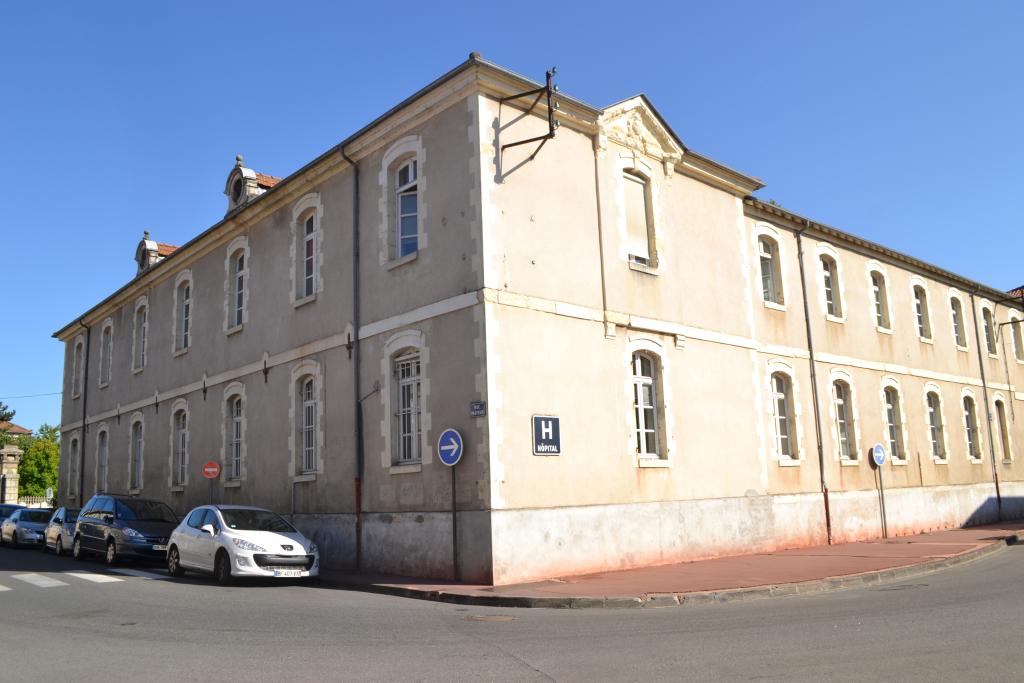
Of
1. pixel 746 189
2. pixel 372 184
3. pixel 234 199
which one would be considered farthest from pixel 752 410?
pixel 234 199

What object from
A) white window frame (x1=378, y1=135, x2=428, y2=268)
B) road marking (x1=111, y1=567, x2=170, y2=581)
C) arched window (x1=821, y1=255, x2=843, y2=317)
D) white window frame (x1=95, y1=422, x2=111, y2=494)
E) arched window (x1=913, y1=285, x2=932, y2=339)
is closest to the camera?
road marking (x1=111, y1=567, x2=170, y2=581)

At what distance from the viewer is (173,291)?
84.8 ft

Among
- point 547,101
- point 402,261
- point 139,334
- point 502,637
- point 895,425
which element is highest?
point 547,101

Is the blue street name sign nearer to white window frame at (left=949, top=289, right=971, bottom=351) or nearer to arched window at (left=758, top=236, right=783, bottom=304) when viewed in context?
arched window at (left=758, top=236, right=783, bottom=304)

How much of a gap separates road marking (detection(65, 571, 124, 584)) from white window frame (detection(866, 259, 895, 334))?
70.4 ft

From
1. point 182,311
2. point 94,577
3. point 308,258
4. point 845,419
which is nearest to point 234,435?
point 308,258

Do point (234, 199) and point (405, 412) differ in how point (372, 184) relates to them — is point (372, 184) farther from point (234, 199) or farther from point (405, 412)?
point (234, 199)

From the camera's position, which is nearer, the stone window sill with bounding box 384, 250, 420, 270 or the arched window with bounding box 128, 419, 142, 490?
the stone window sill with bounding box 384, 250, 420, 270

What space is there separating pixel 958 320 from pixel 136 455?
28.5 m

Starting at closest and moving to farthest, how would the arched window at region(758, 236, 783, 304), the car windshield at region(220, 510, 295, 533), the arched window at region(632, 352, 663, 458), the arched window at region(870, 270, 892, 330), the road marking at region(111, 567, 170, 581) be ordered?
the car windshield at region(220, 510, 295, 533)
the road marking at region(111, 567, 170, 581)
the arched window at region(632, 352, 663, 458)
the arched window at region(758, 236, 783, 304)
the arched window at region(870, 270, 892, 330)

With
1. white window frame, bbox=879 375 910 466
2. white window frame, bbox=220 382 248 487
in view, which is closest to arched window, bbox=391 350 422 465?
white window frame, bbox=220 382 248 487

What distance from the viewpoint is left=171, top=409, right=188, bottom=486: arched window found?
956 inches

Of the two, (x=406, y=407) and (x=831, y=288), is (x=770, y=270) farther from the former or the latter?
(x=406, y=407)

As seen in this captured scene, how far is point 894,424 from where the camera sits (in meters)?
25.4
